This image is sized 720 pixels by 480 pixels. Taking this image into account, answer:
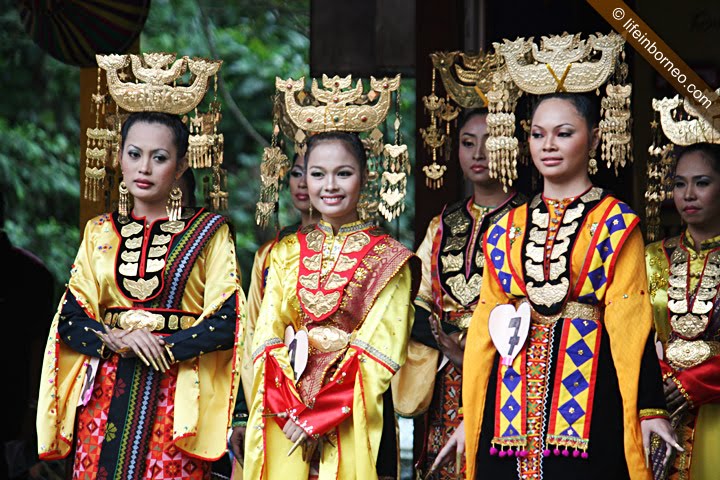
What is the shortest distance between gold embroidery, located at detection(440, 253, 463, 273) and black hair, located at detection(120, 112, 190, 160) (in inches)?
46.0

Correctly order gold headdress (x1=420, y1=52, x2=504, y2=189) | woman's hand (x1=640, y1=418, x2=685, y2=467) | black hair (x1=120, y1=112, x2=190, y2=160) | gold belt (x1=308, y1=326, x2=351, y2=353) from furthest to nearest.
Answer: gold headdress (x1=420, y1=52, x2=504, y2=189)
black hair (x1=120, y1=112, x2=190, y2=160)
gold belt (x1=308, y1=326, x2=351, y2=353)
woman's hand (x1=640, y1=418, x2=685, y2=467)

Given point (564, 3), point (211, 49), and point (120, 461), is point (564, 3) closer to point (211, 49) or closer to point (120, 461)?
point (120, 461)

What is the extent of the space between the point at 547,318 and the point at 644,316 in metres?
0.33

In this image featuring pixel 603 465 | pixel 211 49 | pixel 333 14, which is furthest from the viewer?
pixel 211 49

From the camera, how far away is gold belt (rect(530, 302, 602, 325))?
5172 millimetres

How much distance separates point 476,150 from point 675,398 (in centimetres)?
132

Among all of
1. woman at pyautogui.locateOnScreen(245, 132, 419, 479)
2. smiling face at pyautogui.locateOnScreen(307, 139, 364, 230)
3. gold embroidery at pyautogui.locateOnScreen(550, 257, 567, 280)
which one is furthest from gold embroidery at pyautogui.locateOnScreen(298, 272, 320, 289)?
gold embroidery at pyautogui.locateOnScreen(550, 257, 567, 280)

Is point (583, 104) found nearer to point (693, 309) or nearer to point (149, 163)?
point (693, 309)

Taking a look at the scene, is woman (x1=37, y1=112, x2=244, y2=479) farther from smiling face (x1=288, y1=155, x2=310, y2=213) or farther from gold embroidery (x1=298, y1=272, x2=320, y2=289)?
smiling face (x1=288, y1=155, x2=310, y2=213)

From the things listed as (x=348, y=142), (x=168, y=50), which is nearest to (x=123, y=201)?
(x=348, y=142)

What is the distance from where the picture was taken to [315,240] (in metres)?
5.77

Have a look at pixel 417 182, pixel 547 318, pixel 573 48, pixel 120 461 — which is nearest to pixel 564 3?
pixel 417 182

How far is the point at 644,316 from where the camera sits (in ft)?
16.7

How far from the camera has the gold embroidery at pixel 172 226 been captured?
5.97 metres
